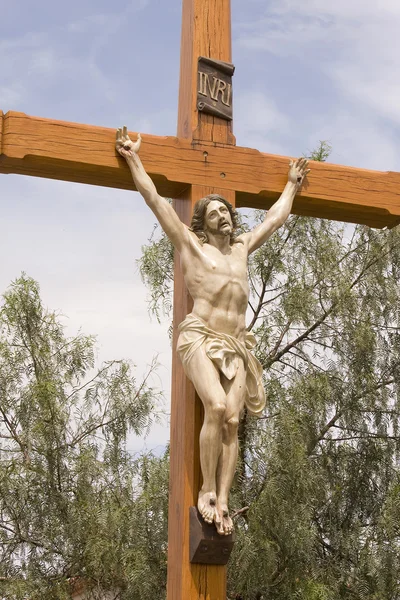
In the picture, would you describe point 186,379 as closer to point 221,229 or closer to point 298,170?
point 221,229

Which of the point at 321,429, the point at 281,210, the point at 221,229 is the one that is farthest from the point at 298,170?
the point at 321,429

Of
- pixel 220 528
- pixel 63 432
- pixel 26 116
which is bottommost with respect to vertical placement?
pixel 220 528

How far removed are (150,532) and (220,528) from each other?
150 inches

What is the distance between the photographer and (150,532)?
8.85 meters

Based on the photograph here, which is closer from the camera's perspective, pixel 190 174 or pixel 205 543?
pixel 205 543

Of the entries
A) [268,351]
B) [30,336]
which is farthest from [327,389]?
[30,336]

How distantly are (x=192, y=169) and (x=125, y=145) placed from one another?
14.6 inches

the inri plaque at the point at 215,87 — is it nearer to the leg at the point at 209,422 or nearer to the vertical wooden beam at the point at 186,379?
the vertical wooden beam at the point at 186,379

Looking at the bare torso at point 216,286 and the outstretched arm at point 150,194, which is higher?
the outstretched arm at point 150,194

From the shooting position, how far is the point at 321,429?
9.72 meters

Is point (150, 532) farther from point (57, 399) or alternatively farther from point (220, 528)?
point (220, 528)

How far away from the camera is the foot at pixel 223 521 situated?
16.9ft

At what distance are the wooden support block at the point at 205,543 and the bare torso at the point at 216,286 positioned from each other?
0.85 metres

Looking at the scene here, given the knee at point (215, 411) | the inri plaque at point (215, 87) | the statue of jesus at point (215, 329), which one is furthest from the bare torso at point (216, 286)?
the inri plaque at point (215, 87)
